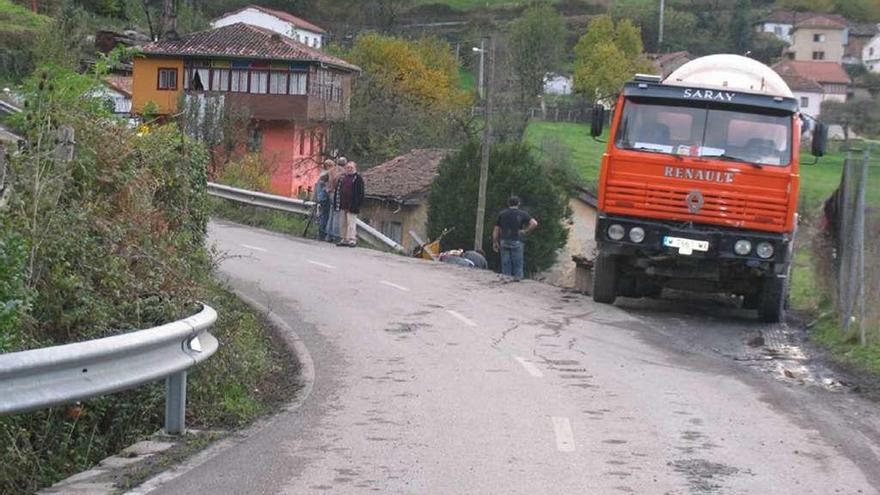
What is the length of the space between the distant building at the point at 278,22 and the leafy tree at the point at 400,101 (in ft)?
35.2

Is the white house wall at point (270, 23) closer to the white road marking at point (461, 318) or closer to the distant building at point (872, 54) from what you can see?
the distant building at point (872, 54)

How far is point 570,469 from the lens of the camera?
28.3 feet

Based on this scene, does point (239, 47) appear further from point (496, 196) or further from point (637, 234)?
point (637, 234)

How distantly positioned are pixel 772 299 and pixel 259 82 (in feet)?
148

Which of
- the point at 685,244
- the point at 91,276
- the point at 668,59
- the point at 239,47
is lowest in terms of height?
the point at 685,244

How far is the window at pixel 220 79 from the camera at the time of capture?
6106cm

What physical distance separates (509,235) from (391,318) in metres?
8.28

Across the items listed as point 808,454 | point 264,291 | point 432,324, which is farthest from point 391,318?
point 808,454

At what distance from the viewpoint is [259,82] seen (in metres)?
61.2

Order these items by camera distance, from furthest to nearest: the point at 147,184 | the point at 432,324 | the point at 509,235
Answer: the point at 509,235
the point at 432,324
the point at 147,184

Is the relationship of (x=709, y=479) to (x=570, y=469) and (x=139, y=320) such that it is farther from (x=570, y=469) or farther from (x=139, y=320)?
(x=139, y=320)

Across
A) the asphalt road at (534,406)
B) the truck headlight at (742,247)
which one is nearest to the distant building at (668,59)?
the truck headlight at (742,247)

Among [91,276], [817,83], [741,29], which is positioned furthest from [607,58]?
[91,276]

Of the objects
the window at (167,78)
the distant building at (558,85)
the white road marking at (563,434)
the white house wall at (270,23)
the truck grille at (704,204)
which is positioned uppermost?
the white house wall at (270,23)
